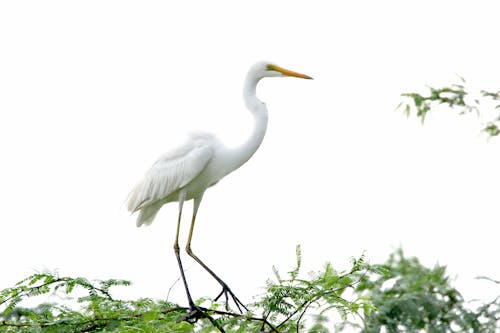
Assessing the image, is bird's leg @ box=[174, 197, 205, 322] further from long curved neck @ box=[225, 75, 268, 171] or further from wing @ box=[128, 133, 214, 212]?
long curved neck @ box=[225, 75, 268, 171]

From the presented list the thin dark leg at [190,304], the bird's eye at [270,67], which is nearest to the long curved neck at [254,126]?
the bird's eye at [270,67]

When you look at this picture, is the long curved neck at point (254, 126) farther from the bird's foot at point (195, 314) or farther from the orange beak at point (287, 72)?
the bird's foot at point (195, 314)

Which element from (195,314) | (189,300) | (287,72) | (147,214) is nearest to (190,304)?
(189,300)

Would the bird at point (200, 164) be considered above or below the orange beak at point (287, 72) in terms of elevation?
below

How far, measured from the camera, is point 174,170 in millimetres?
7395

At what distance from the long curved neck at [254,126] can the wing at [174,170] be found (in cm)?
22

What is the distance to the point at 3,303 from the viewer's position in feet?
18.6

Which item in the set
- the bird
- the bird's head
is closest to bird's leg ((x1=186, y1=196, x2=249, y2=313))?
the bird

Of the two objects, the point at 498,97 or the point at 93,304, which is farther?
the point at 498,97

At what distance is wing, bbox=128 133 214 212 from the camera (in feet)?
24.0

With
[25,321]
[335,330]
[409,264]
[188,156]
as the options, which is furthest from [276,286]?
[409,264]

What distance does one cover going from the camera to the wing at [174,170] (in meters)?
7.33

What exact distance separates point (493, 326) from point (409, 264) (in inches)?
79.1

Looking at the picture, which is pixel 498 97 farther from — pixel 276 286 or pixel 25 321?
pixel 25 321
